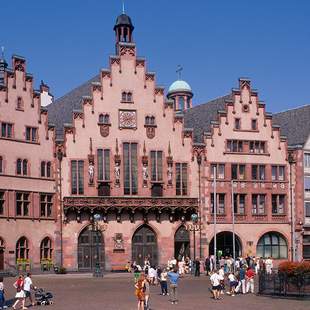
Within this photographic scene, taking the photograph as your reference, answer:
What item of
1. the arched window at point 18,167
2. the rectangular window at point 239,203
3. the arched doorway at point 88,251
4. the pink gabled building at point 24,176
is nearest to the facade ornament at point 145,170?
the arched doorway at point 88,251

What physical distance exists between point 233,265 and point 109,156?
1694 cm

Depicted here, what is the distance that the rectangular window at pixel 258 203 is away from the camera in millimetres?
77500

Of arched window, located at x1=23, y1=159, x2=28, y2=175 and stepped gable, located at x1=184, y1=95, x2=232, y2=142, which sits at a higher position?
stepped gable, located at x1=184, y1=95, x2=232, y2=142

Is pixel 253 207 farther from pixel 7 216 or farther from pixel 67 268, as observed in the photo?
pixel 7 216

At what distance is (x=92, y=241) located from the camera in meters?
71.9

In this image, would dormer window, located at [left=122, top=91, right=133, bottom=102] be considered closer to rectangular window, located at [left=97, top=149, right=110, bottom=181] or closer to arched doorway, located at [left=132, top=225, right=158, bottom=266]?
rectangular window, located at [left=97, top=149, right=110, bottom=181]

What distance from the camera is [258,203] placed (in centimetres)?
7756

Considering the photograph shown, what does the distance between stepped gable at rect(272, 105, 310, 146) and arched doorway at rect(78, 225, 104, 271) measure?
24.6m

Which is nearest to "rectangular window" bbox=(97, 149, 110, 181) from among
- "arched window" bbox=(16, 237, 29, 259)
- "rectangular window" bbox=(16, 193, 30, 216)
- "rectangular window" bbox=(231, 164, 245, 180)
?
"rectangular window" bbox=(16, 193, 30, 216)

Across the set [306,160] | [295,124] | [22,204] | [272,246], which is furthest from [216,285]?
[295,124]

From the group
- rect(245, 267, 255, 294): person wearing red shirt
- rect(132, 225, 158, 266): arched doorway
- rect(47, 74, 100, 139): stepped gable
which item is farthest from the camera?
rect(47, 74, 100, 139): stepped gable

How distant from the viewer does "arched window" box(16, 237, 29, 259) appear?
67.9 meters

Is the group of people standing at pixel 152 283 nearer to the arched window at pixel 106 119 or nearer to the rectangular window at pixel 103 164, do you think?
the rectangular window at pixel 103 164

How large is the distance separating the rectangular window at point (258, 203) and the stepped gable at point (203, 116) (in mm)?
8322
